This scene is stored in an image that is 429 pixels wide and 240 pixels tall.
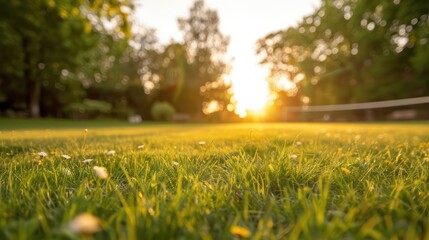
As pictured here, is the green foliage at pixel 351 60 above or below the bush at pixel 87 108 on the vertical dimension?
above

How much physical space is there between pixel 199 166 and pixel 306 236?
3.79 ft

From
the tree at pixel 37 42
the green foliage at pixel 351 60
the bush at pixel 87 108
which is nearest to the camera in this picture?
the tree at pixel 37 42

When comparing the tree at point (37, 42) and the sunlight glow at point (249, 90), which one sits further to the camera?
the sunlight glow at point (249, 90)

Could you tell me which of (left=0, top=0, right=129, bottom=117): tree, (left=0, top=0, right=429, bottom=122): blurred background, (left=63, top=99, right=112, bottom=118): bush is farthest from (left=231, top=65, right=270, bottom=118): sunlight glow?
(left=0, top=0, right=129, bottom=117): tree

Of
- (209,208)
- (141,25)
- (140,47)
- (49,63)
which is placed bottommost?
(209,208)

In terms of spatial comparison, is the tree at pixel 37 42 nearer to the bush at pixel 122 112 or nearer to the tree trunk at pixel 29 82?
the tree trunk at pixel 29 82

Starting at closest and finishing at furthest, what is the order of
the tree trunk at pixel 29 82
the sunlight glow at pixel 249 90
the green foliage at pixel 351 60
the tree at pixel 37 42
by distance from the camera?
1. the tree at pixel 37 42
2. the tree trunk at pixel 29 82
3. the green foliage at pixel 351 60
4. the sunlight glow at pixel 249 90

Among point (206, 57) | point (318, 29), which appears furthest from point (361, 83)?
point (206, 57)

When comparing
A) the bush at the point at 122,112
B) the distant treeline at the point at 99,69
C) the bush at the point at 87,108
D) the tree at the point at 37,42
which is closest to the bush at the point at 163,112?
the distant treeline at the point at 99,69

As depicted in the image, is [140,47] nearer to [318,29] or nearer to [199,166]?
[318,29]

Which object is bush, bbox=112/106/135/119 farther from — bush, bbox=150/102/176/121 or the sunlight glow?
the sunlight glow

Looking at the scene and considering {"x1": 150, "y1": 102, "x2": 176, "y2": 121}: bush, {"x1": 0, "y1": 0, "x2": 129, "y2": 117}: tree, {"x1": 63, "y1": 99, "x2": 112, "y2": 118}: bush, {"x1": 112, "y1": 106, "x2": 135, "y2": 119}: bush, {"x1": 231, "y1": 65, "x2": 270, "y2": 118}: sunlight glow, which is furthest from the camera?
{"x1": 231, "y1": 65, "x2": 270, "y2": 118}: sunlight glow

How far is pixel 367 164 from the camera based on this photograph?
187 cm

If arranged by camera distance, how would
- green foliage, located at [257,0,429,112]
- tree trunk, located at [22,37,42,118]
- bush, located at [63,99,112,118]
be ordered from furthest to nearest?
Result: bush, located at [63,99,112,118] → green foliage, located at [257,0,429,112] → tree trunk, located at [22,37,42,118]
